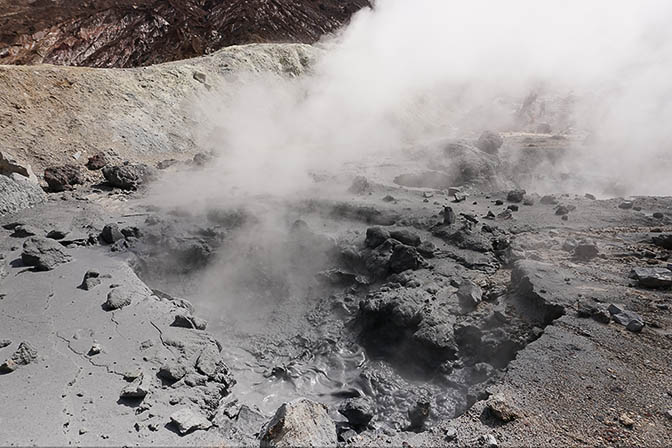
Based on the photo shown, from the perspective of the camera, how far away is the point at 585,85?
13.2 metres

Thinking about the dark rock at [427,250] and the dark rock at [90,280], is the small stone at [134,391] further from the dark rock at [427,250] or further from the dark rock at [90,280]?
the dark rock at [427,250]

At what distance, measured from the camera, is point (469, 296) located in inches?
168

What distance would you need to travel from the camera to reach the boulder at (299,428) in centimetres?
260

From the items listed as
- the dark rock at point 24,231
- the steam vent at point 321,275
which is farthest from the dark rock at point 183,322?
the dark rock at point 24,231

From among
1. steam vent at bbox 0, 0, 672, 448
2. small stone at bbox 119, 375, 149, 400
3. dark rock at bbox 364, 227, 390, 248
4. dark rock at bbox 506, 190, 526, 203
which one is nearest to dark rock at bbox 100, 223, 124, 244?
steam vent at bbox 0, 0, 672, 448

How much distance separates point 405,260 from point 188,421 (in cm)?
283

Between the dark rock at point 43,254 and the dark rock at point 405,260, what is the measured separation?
13.0 ft

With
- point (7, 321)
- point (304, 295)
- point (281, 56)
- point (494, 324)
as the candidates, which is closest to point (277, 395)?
point (304, 295)

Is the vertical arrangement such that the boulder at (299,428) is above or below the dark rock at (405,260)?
below

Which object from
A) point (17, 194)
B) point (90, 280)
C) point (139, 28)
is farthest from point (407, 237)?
point (139, 28)

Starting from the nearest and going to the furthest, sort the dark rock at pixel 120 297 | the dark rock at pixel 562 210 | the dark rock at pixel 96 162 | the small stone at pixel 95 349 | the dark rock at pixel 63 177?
the small stone at pixel 95 349, the dark rock at pixel 120 297, the dark rock at pixel 562 210, the dark rock at pixel 63 177, the dark rock at pixel 96 162

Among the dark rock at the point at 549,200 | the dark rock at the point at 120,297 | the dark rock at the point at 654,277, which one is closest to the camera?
the dark rock at the point at 654,277

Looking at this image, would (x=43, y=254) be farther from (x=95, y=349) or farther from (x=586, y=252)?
(x=586, y=252)

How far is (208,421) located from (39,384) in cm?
137
